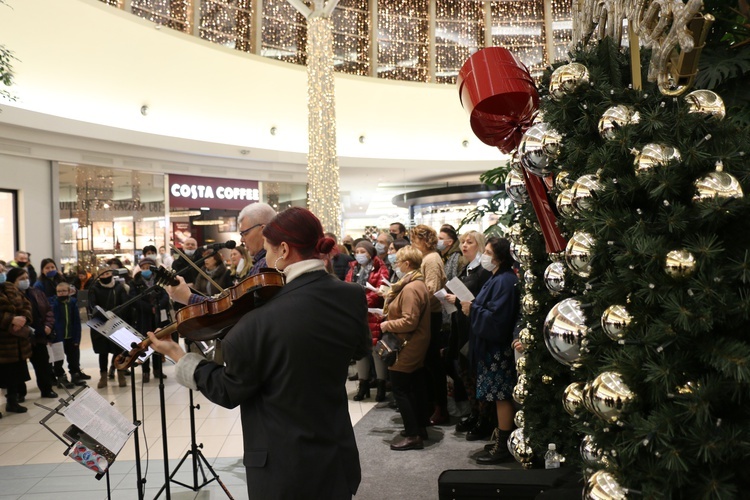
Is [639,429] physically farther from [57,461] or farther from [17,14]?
[17,14]

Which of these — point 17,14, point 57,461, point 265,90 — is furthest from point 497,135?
point 265,90

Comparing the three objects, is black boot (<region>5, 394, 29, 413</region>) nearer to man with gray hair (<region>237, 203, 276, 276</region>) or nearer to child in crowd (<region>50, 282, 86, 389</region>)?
child in crowd (<region>50, 282, 86, 389</region>)

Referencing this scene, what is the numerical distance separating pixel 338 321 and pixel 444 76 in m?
16.6

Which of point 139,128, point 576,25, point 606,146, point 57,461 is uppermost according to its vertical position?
point 139,128

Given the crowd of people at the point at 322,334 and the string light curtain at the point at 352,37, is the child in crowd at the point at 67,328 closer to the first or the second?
the crowd of people at the point at 322,334

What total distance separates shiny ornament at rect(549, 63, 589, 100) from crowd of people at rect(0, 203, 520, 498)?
0.98 metres

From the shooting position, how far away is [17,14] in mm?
10547

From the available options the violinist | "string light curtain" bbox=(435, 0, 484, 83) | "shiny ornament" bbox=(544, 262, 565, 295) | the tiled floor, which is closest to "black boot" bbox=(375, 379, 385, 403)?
the tiled floor

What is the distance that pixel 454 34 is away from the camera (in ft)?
59.2

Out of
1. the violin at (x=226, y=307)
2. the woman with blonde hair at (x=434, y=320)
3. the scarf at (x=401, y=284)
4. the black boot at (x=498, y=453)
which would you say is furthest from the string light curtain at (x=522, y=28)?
the violin at (x=226, y=307)

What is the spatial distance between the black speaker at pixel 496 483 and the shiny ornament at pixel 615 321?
145 cm

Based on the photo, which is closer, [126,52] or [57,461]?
[57,461]

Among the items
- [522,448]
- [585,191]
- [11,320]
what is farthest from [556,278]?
[11,320]

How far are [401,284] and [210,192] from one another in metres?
10.7
